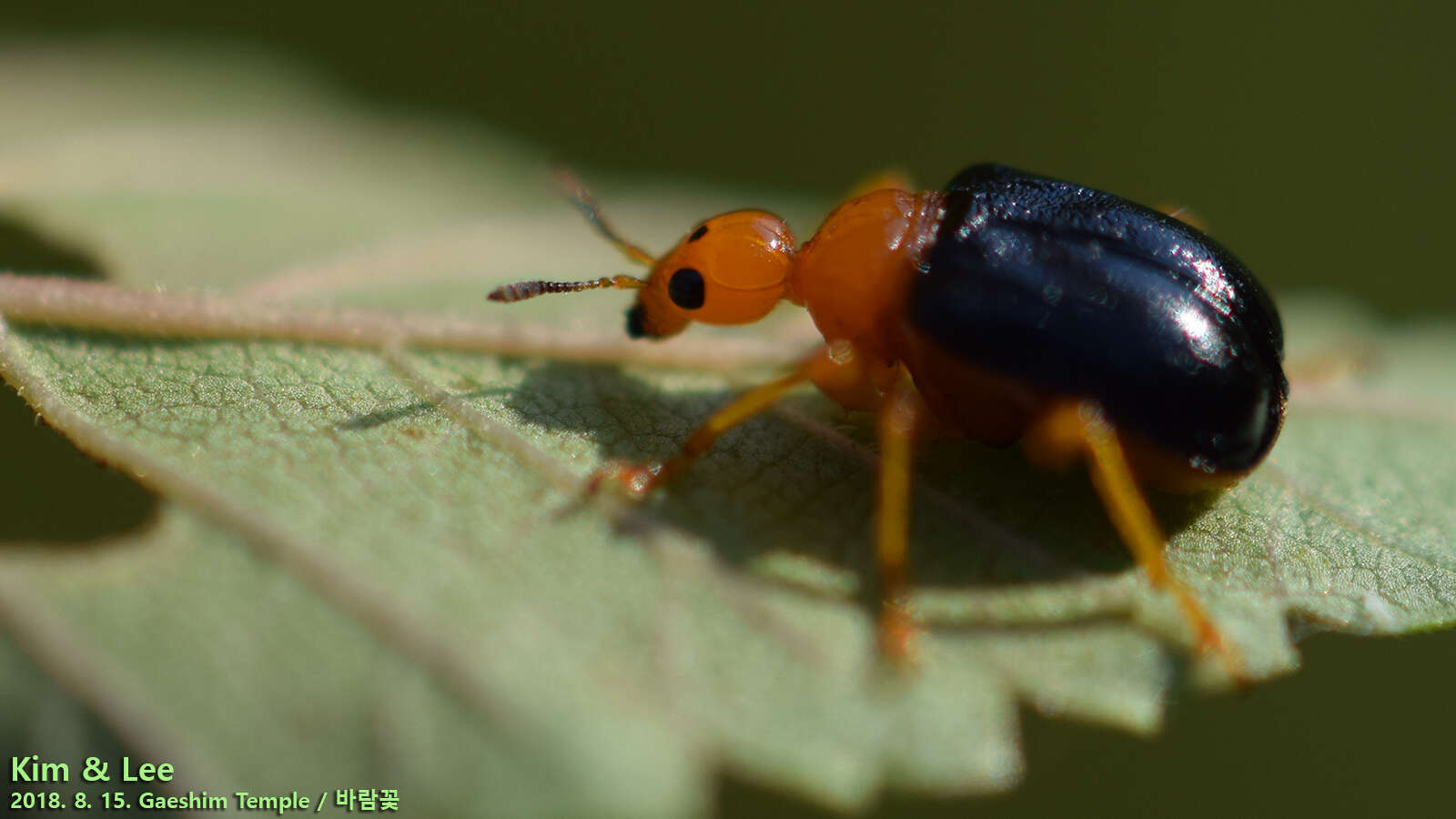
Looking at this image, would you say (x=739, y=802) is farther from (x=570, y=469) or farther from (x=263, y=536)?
(x=263, y=536)

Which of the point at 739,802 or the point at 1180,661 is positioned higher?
the point at 1180,661

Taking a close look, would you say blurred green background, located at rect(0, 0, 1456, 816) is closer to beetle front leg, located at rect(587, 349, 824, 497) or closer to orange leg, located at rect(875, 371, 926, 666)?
orange leg, located at rect(875, 371, 926, 666)

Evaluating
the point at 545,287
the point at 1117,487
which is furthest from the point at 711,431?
the point at 1117,487

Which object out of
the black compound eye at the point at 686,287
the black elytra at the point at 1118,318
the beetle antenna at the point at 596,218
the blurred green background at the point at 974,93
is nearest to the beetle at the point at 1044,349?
the black elytra at the point at 1118,318

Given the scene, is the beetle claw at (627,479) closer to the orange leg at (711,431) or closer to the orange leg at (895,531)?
the orange leg at (711,431)

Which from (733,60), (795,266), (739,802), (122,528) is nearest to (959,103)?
(733,60)

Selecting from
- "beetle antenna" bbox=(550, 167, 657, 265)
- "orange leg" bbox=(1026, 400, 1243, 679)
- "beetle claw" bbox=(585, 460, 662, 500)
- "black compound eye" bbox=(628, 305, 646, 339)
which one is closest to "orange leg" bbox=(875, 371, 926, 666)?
"orange leg" bbox=(1026, 400, 1243, 679)
